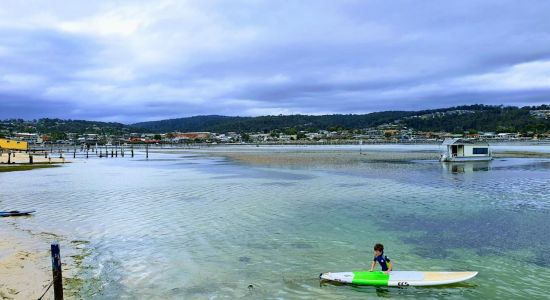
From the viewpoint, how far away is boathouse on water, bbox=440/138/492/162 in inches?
2633

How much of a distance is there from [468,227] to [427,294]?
904 cm

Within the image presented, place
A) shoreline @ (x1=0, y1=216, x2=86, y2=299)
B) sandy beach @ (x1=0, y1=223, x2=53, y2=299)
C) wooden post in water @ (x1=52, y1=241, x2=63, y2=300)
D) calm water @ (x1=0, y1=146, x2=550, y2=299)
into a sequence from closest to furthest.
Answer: wooden post in water @ (x1=52, y1=241, x2=63, y2=300)
sandy beach @ (x1=0, y1=223, x2=53, y2=299)
shoreline @ (x1=0, y1=216, x2=86, y2=299)
calm water @ (x1=0, y1=146, x2=550, y2=299)

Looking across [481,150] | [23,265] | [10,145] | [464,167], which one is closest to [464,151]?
[481,150]

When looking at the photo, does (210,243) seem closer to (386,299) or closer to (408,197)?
(386,299)

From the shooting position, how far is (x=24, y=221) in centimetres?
2192

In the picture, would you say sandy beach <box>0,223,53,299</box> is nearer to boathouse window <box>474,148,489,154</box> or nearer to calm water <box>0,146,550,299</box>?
calm water <box>0,146,550,299</box>

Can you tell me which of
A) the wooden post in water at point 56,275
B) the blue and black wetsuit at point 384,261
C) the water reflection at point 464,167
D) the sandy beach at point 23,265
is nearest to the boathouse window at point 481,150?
the water reflection at point 464,167

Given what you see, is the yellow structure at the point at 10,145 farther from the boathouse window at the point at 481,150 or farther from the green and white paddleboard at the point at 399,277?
the boathouse window at the point at 481,150

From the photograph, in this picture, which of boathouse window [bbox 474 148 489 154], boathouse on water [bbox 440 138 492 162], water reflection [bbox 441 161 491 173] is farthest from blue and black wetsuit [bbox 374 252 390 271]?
boathouse window [bbox 474 148 489 154]

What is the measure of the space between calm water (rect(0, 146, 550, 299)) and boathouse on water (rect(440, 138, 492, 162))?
3236 centimetres

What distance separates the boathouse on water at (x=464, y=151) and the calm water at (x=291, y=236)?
3236cm

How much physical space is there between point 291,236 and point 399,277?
6.80 metres

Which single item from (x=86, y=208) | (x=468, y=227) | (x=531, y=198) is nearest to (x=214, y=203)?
(x=86, y=208)

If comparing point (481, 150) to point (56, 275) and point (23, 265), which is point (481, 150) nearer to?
point (23, 265)
